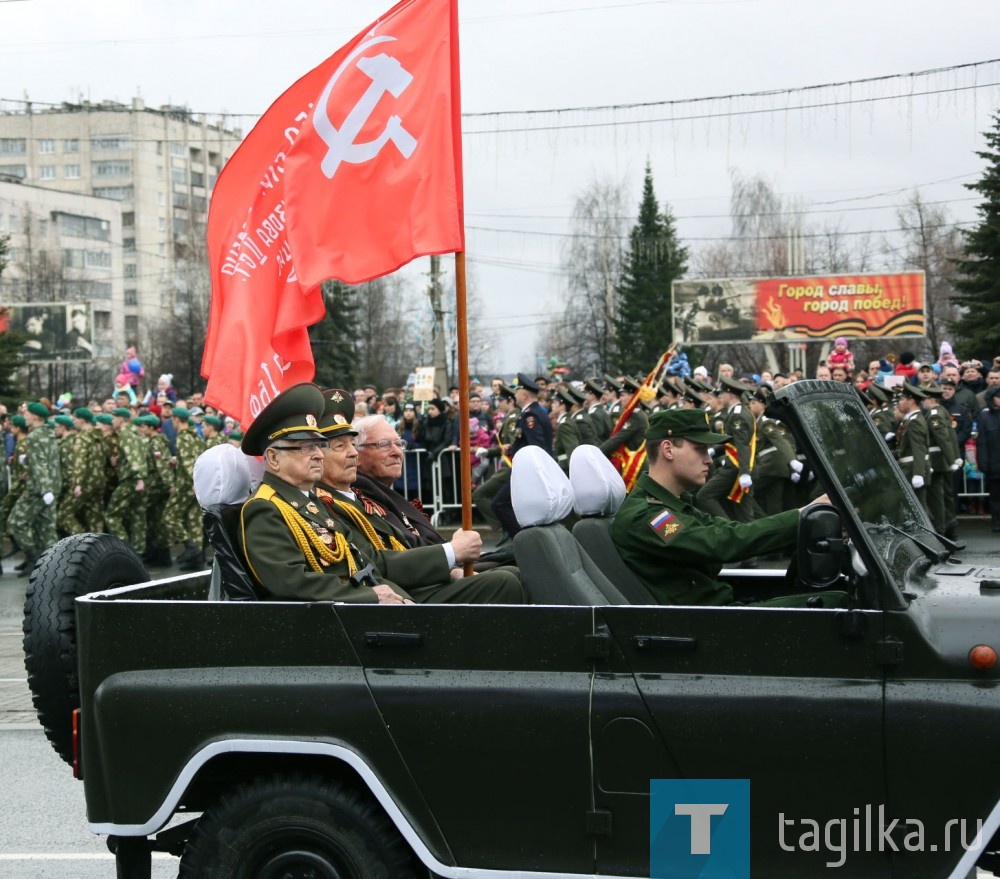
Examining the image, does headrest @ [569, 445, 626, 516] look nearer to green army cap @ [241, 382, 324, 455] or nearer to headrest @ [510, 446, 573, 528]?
headrest @ [510, 446, 573, 528]

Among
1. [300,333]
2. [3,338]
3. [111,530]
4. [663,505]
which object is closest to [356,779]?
[663,505]

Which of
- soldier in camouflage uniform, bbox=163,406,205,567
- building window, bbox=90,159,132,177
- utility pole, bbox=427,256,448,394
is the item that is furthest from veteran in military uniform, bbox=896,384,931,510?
building window, bbox=90,159,132,177

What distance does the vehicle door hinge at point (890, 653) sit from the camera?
3.85 meters

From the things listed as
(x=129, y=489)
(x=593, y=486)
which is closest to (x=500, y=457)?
(x=129, y=489)

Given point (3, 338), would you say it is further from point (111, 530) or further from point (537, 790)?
point (537, 790)

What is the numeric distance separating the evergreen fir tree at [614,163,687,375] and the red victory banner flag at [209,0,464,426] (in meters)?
55.0

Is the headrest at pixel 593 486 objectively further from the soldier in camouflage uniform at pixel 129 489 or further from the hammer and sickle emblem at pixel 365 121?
the soldier in camouflage uniform at pixel 129 489

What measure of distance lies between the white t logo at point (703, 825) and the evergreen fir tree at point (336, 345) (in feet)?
177

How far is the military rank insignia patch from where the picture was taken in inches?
195

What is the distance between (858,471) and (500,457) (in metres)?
15.3

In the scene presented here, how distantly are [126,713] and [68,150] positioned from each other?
117308 mm

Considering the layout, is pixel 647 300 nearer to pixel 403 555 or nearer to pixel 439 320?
pixel 439 320

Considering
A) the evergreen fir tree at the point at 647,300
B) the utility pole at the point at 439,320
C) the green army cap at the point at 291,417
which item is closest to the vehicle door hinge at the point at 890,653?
the green army cap at the point at 291,417

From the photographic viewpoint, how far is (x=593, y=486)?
5387 mm
